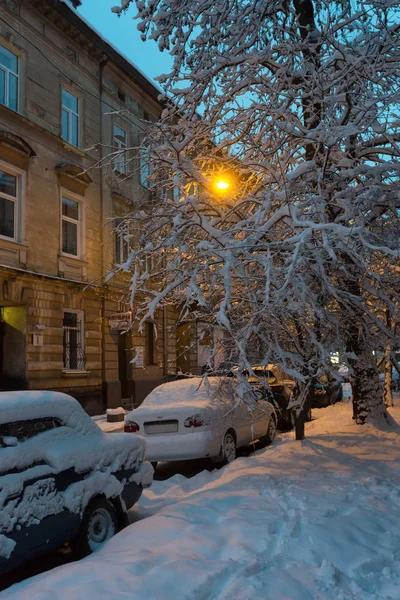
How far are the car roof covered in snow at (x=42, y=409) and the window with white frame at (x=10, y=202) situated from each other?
10.9m

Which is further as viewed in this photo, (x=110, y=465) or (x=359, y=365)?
(x=359, y=365)

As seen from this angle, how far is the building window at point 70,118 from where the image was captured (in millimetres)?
18094

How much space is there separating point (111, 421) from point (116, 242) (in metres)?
7.33

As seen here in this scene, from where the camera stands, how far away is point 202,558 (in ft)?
12.8

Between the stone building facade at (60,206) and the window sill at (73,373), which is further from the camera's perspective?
the window sill at (73,373)

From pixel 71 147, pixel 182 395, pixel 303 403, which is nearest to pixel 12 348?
pixel 71 147

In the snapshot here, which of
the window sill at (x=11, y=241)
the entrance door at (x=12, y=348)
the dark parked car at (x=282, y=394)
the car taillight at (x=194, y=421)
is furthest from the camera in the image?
the entrance door at (x=12, y=348)

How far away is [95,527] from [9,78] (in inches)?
563

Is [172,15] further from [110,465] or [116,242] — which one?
[116,242]

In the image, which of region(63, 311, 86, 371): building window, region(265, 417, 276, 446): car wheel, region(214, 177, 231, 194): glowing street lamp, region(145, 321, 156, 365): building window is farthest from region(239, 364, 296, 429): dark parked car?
region(145, 321, 156, 365): building window

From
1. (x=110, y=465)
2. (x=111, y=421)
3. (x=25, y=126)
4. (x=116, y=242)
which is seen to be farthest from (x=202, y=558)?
(x=116, y=242)

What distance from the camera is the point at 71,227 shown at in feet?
60.0

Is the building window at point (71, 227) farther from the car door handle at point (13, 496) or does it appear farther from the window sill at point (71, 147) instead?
the car door handle at point (13, 496)

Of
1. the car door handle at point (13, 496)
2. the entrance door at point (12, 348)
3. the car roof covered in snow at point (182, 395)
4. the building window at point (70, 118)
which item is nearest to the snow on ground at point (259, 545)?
the car door handle at point (13, 496)
